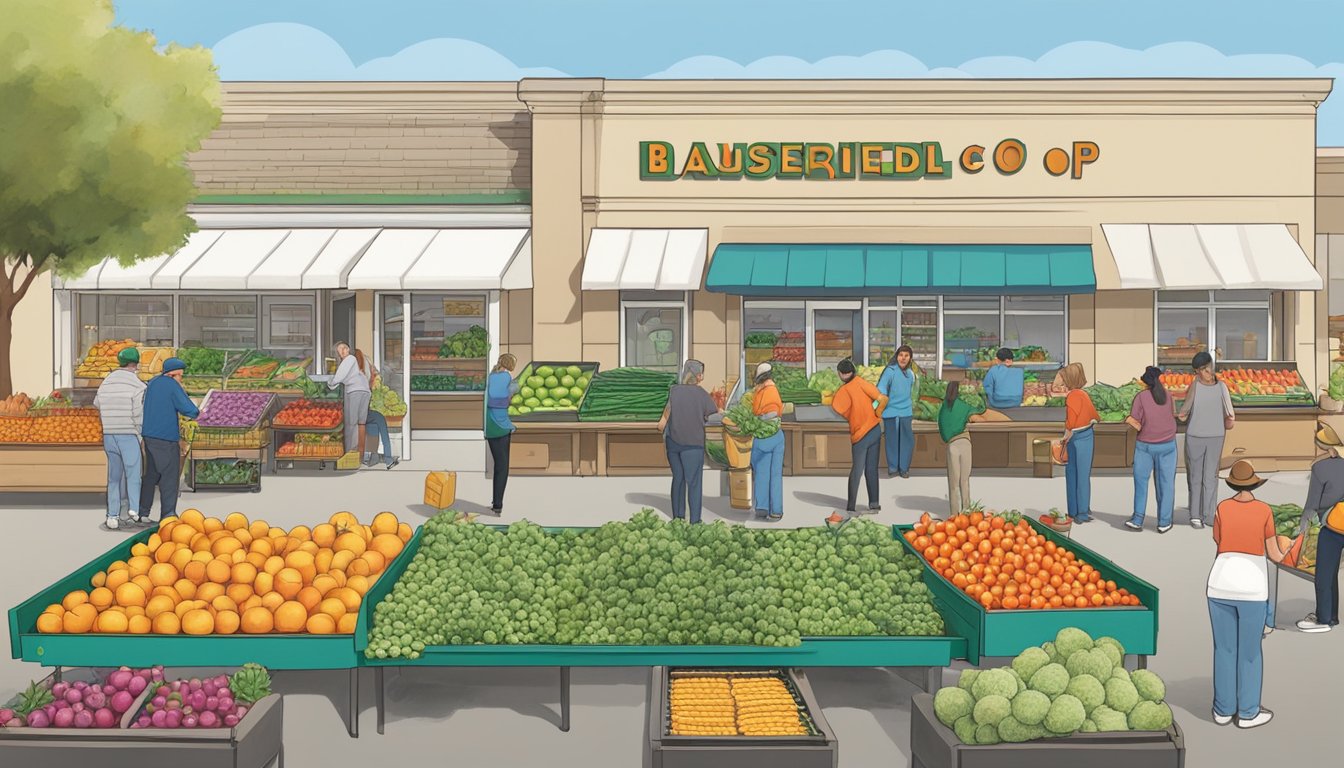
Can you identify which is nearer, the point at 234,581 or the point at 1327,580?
the point at 234,581

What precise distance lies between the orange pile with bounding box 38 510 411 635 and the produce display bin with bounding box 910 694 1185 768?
3818 mm

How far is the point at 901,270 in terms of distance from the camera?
21.9m

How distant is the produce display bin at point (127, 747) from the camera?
6082 mm

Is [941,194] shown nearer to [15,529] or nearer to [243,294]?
[243,294]

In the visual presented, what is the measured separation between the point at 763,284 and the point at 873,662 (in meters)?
14.2

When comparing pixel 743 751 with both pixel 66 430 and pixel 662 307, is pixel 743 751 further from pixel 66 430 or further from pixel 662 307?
pixel 662 307

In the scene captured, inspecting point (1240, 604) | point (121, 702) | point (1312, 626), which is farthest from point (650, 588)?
point (1312, 626)

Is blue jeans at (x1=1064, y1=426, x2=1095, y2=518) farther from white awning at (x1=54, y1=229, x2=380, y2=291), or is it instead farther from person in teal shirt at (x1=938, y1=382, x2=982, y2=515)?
white awning at (x1=54, y1=229, x2=380, y2=291)

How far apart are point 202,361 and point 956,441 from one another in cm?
1374

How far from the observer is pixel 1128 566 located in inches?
487

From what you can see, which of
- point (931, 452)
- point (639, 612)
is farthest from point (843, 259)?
point (639, 612)

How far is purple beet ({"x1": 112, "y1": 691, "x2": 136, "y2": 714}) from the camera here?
6.52 m

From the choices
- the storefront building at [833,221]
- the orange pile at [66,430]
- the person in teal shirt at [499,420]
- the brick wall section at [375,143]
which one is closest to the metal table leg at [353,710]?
the person in teal shirt at [499,420]

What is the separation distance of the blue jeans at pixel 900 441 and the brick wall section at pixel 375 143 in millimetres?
8733
